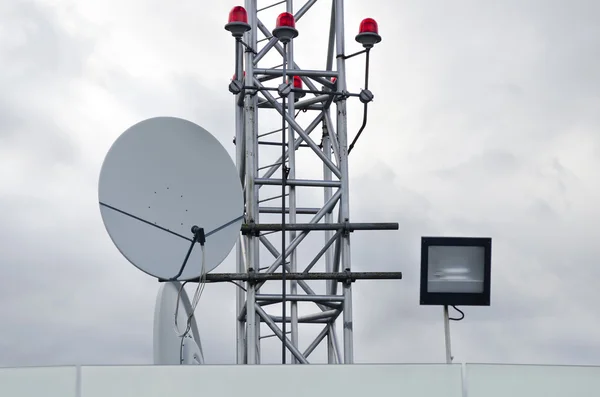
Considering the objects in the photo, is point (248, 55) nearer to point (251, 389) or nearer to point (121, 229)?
point (121, 229)

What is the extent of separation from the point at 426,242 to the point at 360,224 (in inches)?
191

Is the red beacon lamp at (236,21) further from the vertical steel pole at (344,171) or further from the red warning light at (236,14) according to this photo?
the vertical steel pole at (344,171)

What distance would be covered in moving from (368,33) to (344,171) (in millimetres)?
1888

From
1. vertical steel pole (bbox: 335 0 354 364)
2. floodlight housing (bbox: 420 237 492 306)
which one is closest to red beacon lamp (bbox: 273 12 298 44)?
vertical steel pole (bbox: 335 0 354 364)

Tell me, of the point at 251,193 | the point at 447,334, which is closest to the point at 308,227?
the point at 251,193

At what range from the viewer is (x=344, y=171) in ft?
45.0

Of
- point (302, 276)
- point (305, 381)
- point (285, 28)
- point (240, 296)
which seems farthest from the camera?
point (240, 296)

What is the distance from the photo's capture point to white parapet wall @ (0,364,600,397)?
7.55 meters

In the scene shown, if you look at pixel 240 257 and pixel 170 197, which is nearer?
pixel 170 197

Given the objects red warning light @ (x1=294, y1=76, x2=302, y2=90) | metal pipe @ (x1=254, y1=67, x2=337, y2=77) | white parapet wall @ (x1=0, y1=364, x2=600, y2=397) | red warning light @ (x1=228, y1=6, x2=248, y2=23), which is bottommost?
white parapet wall @ (x1=0, y1=364, x2=600, y2=397)

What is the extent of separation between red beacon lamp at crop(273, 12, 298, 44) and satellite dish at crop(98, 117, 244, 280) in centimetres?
211

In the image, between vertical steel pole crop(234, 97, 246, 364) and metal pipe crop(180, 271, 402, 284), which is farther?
vertical steel pole crop(234, 97, 246, 364)

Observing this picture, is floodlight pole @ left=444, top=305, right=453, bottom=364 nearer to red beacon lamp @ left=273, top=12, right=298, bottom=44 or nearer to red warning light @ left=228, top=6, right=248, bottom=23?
red beacon lamp @ left=273, top=12, right=298, bottom=44

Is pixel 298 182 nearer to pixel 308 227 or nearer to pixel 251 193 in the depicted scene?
pixel 251 193
